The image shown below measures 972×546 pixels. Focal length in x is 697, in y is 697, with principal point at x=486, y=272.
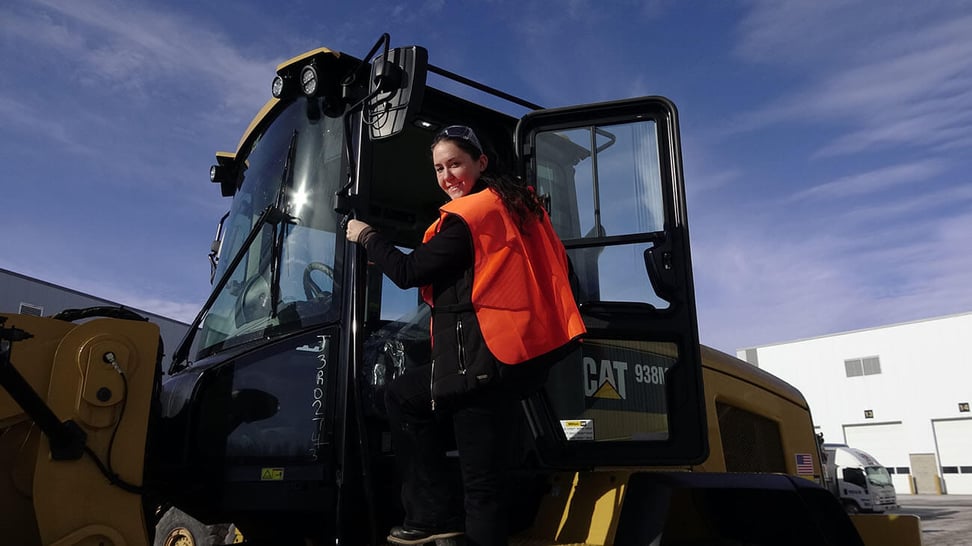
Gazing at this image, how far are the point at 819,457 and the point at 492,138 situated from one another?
252 centimetres

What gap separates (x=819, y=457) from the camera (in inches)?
152

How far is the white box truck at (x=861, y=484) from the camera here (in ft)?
48.4

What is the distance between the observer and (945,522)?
1485cm

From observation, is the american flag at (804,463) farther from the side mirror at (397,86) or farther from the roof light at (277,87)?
the roof light at (277,87)

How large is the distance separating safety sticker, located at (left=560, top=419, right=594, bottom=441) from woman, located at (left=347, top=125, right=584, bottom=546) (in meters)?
0.65

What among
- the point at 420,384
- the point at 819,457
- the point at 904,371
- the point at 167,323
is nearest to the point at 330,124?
the point at 420,384

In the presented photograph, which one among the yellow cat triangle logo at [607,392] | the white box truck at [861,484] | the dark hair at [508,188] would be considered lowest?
the white box truck at [861,484]

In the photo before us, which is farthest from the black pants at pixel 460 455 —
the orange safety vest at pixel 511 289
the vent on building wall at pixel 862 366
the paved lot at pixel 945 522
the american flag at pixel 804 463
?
the vent on building wall at pixel 862 366

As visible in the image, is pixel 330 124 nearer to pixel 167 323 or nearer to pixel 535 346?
pixel 535 346

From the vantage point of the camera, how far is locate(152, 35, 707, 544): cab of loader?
8.21 feet

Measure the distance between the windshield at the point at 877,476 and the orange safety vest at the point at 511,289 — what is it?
52.6 ft

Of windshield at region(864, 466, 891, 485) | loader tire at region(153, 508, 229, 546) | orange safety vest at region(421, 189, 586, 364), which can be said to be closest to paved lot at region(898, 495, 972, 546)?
windshield at region(864, 466, 891, 485)

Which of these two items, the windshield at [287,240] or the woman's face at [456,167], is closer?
the woman's face at [456,167]

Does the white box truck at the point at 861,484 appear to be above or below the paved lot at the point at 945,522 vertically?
above
